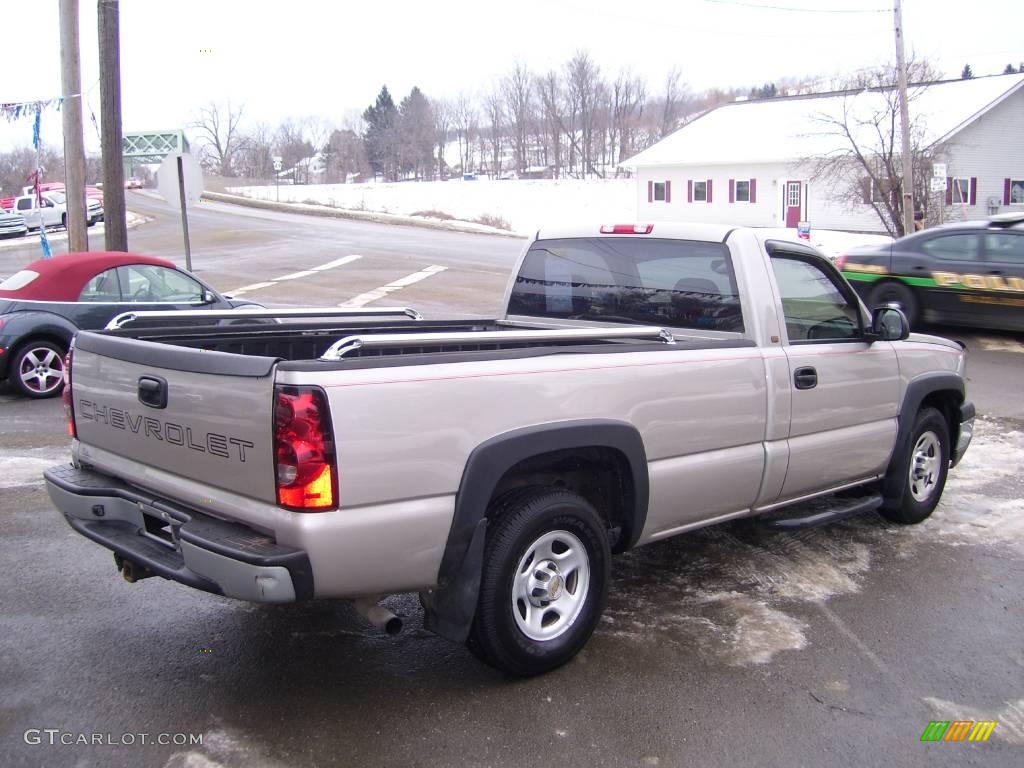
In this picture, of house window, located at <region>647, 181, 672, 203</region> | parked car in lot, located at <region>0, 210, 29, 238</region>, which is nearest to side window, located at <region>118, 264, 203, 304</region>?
parked car in lot, located at <region>0, 210, 29, 238</region>

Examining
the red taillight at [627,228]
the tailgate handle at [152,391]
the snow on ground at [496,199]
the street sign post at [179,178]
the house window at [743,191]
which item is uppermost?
the snow on ground at [496,199]

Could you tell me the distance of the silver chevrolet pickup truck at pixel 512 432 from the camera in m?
3.32

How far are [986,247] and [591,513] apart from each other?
11289 millimetres

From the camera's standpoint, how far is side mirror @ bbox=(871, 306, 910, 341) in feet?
17.4

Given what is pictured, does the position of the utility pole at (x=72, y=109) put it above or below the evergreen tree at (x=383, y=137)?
below

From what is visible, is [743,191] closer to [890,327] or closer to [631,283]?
[890,327]

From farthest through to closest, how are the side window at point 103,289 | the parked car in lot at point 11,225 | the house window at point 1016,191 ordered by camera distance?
1. the house window at point 1016,191
2. the parked car in lot at point 11,225
3. the side window at point 103,289

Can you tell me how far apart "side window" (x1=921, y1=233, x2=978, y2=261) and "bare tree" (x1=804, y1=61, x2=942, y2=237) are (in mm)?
15533

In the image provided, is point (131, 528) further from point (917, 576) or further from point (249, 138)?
point (249, 138)

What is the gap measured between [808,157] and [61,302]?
112 feet

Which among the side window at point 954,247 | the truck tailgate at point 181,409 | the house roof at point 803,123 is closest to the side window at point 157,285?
the truck tailgate at point 181,409

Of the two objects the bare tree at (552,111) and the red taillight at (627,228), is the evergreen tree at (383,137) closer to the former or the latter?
the bare tree at (552,111)

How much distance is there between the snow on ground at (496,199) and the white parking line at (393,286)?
22.1 metres

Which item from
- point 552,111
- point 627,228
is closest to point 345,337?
point 627,228
